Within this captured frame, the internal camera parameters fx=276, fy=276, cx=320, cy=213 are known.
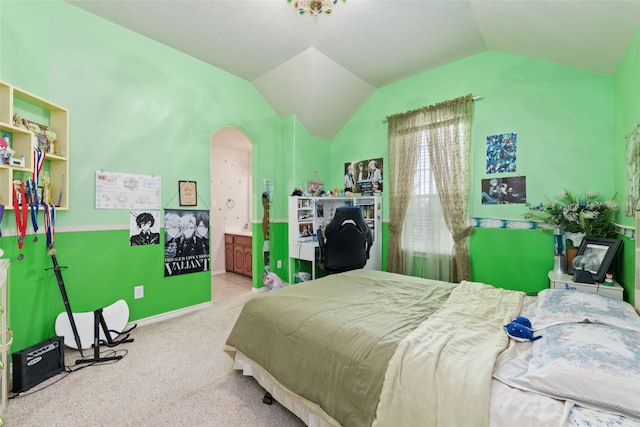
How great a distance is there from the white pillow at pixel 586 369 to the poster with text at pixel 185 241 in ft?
10.2

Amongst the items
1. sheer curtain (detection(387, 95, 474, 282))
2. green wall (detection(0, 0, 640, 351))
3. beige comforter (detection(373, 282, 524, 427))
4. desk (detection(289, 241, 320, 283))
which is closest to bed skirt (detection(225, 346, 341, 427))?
beige comforter (detection(373, 282, 524, 427))

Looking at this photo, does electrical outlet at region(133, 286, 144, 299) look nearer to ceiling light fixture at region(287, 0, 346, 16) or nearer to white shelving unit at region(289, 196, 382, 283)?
white shelving unit at region(289, 196, 382, 283)

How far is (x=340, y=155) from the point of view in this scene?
455 cm

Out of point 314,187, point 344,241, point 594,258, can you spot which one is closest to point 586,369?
point 594,258

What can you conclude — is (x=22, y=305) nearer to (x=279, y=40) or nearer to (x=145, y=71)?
(x=145, y=71)

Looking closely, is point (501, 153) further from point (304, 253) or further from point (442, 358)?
point (442, 358)

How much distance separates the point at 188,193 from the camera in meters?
3.23

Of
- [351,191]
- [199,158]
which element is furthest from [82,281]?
[351,191]

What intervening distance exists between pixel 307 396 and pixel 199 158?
2886 mm

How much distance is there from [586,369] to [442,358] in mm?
440

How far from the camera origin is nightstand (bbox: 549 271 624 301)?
6.46ft

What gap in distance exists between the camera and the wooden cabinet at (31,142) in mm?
1876

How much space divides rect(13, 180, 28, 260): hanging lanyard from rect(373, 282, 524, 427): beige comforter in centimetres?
265

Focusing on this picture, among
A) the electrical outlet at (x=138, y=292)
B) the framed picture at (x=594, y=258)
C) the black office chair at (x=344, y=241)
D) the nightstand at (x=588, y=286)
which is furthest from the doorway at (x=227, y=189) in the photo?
the framed picture at (x=594, y=258)
